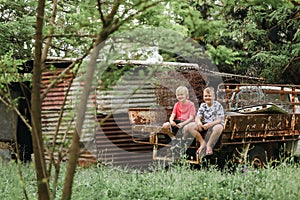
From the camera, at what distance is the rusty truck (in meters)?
8.97

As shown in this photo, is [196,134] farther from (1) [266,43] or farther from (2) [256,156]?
(1) [266,43]

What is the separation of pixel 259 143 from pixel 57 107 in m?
4.57

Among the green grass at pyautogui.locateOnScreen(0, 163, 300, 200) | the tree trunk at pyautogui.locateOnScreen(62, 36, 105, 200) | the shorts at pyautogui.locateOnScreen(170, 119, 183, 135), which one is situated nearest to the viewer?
the tree trunk at pyautogui.locateOnScreen(62, 36, 105, 200)

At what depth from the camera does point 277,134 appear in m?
9.93

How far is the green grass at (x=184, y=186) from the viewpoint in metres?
5.50

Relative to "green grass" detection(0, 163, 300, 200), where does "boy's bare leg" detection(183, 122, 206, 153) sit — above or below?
above

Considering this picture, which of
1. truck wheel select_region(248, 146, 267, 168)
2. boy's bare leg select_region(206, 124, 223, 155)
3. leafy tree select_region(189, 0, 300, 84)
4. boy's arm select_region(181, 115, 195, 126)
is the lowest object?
truck wheel select_region(248, 146, 267, 168)

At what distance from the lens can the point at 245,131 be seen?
361 inches

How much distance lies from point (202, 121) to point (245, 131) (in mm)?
796

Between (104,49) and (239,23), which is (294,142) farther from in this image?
(239,23)

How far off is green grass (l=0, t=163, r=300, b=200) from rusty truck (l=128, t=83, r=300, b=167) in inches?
71.9

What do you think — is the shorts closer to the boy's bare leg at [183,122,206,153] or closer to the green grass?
the boy's bare leg at [183,122,206,153]

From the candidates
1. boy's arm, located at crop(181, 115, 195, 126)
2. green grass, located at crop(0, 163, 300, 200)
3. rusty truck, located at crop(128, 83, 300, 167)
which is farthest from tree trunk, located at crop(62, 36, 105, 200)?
boy's arm, located at crop(181, 115, 195, 126)

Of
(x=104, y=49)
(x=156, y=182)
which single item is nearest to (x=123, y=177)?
(x=156, y=182)
